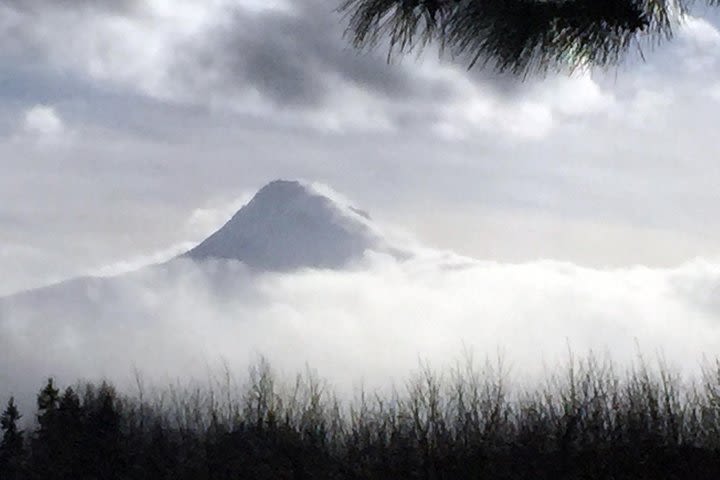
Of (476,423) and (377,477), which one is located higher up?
(476,423)

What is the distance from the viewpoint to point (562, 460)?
16391mm

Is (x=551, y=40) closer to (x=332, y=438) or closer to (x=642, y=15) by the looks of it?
(x=642, y=15)

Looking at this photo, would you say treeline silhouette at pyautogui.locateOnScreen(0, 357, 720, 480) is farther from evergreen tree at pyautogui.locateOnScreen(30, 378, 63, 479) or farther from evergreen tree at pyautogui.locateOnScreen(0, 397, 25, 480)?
evergreen tree at pyautogui.locateOnScreen(0, 397, 25, 480)

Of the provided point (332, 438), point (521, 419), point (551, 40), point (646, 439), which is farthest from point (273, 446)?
point (551, 40)

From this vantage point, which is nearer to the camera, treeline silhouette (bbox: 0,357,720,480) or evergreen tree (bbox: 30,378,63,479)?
treeline silhouette (bbox: 0,357,720,480)

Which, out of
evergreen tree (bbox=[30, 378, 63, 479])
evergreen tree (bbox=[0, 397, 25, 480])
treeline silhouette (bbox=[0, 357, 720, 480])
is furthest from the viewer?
evergreen tree (bbox=[0, 397, 25, 480])

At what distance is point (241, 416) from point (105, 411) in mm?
11483

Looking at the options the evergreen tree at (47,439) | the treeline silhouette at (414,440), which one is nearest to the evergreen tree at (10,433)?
the evergreen tree at (47,439)

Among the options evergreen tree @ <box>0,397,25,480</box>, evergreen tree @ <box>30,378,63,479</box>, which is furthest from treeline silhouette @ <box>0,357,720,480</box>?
evergreen tree @ <box>0,397,25,480</box>

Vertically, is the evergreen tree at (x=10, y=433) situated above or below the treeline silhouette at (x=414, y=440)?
above

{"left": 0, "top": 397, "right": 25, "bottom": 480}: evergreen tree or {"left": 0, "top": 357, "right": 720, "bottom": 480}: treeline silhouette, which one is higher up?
{"left": 0, "top": 397, "right": 25, "bottom": 480}: evergreen tree

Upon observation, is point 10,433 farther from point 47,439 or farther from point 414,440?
point 414,440

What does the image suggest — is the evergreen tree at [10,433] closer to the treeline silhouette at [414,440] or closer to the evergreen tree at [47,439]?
the evergreen tree at [47,439]

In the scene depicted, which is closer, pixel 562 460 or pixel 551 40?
pixel 551 40
